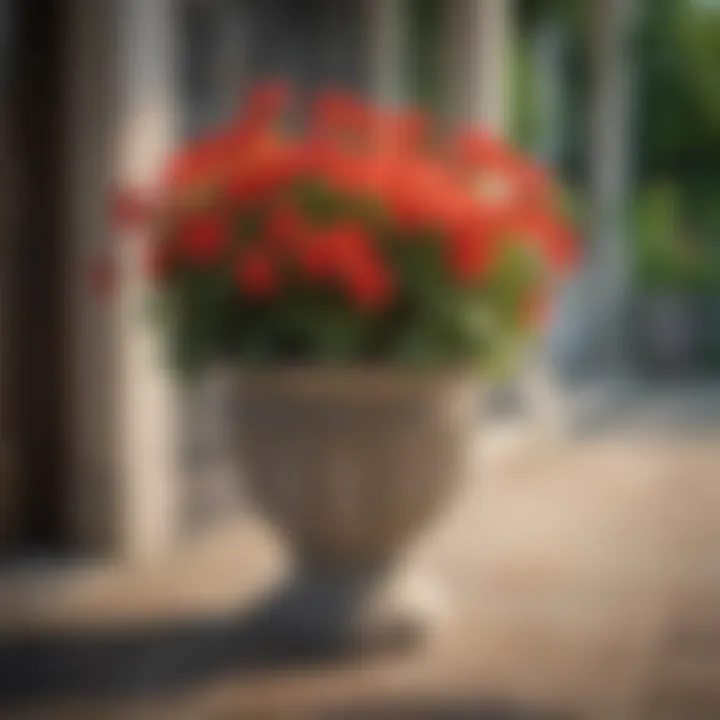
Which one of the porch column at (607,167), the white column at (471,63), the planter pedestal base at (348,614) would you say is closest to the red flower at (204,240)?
the planter pedestal base at (348,614)

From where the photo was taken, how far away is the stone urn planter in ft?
8.14

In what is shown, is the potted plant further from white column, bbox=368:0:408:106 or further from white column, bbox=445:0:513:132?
white column, bbox=445:0:513:132

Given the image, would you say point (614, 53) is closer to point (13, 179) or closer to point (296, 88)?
point (296, 88)

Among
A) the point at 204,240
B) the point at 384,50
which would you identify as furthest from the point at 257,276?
the point at 384,50

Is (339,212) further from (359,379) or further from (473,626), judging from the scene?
(473,626)

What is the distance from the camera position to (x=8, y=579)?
3.01 meters

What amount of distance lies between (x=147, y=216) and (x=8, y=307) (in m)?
0.76

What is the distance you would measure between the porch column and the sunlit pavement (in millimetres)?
3205

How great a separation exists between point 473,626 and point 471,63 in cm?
264

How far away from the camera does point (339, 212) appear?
7.97ft

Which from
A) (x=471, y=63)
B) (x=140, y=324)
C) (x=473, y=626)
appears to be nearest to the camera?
(x=473, y=626)

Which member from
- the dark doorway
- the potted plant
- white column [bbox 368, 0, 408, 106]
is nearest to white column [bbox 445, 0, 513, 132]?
white column [bbox 368, 0, 408, 106]

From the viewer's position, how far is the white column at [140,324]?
10.2 feet

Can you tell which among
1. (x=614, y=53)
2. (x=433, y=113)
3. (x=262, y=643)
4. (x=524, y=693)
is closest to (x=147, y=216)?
(x=262, y=643)
